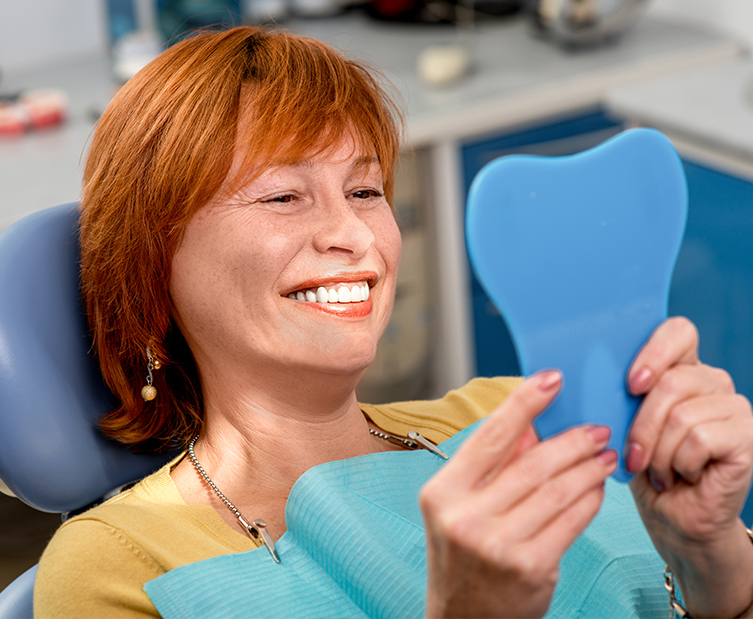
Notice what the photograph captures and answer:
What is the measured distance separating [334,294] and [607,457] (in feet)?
1.20

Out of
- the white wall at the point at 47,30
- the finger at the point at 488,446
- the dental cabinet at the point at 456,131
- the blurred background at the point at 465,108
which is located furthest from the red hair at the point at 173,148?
the white wall at the point at 47,30

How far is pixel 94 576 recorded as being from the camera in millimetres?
917

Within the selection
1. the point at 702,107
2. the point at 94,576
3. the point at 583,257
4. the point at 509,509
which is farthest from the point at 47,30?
the point at 509,509

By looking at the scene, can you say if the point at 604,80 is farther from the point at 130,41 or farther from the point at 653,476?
the point at 653,476

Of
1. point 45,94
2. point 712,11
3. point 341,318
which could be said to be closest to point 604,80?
point 712,11

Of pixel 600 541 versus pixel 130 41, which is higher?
pixel 130 41

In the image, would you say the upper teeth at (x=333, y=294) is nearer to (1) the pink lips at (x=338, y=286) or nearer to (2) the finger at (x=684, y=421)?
(1) the pink lips at (x=338, y=286)

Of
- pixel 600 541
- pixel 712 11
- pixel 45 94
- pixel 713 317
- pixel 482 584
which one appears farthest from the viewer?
pixel 712 11

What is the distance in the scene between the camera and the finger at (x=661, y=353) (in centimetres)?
79

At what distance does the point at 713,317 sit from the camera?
2.10 meters

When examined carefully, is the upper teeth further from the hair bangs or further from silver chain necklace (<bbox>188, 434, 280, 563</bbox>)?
silver chain necklace (<bbox>188, 434, 280, 563</bbox>)

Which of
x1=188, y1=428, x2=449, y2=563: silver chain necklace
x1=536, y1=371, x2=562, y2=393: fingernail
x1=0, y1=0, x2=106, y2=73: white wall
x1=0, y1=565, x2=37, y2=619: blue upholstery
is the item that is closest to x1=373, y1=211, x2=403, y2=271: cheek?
x1=188, y1=428, x2=449, y2=563: silver chain necklace

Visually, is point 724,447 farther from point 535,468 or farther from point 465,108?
point 465,108

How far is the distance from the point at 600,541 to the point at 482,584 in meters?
0.42
